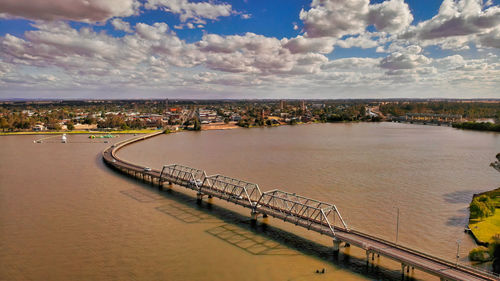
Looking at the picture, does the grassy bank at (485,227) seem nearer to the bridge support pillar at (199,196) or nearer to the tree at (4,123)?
the bridge support pillar at (199,196)

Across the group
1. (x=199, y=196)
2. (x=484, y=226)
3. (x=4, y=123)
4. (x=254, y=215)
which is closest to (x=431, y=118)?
(x=484, y=226)

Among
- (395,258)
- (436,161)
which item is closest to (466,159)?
(436,161)

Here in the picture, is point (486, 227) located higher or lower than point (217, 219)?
higher

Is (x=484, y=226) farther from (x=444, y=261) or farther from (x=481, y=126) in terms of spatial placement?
(x=481, y=126)

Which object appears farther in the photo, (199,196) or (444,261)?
(199,196)

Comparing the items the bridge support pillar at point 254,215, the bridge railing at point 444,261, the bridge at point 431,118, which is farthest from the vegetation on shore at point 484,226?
the bridge at point 431,118

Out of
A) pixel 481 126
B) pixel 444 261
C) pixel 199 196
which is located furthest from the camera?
pixel 481 126

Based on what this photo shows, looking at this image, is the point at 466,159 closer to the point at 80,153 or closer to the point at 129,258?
the point at 129,258

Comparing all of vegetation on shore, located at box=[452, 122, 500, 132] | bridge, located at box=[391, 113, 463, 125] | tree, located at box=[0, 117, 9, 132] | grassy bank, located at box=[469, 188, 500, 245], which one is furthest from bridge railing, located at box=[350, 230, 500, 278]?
bridge, located at box=[391, 113, 463, 125]

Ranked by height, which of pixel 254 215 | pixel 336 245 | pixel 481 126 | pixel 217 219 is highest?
pixel 481 126

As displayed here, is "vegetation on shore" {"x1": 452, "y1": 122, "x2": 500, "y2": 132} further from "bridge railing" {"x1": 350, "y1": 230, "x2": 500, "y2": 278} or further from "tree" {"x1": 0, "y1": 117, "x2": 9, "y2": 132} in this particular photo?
"tree" {"x1": 0, "y1": 117, "x2": 9, "y2": 132}
